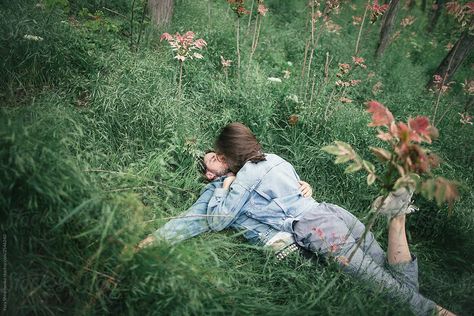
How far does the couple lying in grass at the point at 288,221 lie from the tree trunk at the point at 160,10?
2335 millimetres

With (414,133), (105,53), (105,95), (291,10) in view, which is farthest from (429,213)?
(291,10)

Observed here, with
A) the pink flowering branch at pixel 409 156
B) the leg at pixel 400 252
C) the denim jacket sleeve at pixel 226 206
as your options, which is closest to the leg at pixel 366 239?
the leg at pixel 400 252

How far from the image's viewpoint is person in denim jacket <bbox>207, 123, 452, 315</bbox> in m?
2.26

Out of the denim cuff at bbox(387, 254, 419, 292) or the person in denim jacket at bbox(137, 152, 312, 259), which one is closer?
the person in denim jacket at bbox(137, 152, 312, 259)

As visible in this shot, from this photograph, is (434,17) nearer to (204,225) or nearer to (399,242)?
(399,242)

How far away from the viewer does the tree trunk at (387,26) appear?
631 cm

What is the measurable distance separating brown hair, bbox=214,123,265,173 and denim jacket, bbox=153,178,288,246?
0.24 m

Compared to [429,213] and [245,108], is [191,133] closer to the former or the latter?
[245,108]

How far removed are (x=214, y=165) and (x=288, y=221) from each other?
816 millimetres

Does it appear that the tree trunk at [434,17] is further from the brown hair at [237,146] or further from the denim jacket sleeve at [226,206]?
the denim jacket sleeve at [226,206]

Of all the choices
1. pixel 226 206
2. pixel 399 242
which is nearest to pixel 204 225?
pixel 226 206

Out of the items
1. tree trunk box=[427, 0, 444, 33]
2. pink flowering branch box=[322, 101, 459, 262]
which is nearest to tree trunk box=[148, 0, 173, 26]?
pink flowering branch box=[322, 101, 459, 262]
